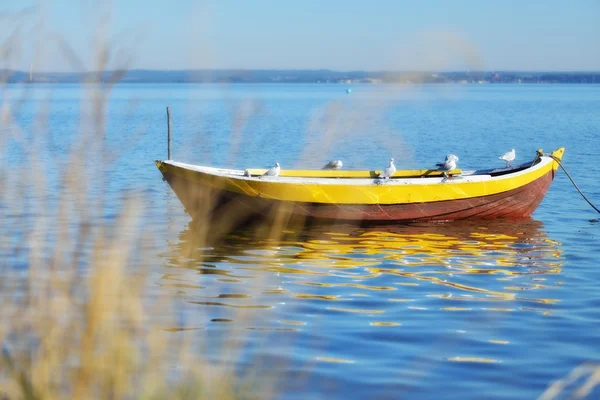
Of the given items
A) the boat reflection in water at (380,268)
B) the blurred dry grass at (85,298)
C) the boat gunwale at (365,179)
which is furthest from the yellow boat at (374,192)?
the blurred dry grass at (85,298)

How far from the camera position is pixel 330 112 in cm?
298

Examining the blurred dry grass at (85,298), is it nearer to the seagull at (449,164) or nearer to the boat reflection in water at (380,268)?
the boat reflection in water at (380,268)

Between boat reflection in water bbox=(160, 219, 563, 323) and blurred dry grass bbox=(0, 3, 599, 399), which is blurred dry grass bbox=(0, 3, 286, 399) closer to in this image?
blurred dry grass bbox=(0, 3, 599, 399)

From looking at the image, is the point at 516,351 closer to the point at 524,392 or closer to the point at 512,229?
the point at 524,392

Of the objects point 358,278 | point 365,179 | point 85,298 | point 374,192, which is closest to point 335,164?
point 365,179

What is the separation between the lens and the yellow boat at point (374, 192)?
44.1 ft

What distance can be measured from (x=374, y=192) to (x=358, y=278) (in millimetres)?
3775

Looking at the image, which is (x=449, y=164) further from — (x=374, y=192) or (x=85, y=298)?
(x=85, y=298)

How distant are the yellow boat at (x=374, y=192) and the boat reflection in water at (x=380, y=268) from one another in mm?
282

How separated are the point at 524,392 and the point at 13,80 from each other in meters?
4.24

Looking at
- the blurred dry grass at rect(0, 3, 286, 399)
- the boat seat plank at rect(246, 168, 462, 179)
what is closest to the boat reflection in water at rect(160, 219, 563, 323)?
the boat seat plank at rect(246, 168, 462, 179)

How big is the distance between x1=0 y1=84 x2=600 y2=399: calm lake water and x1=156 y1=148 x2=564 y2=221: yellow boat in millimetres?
304

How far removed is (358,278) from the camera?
10500mm

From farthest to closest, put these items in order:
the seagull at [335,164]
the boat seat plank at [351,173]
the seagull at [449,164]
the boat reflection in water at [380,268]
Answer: the seagull at [335,164], the boat seat plank at [351,173], the seagull at [449,164], the boat reflection in water at [380,268]
